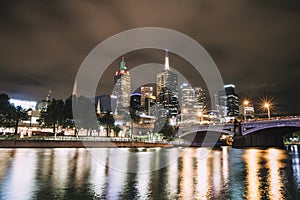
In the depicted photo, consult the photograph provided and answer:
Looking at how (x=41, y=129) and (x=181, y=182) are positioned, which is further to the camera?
(x=41, y=129)

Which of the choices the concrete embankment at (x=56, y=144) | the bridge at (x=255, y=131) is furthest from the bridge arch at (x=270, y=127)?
the concrete embankment at (x=56, y=144)

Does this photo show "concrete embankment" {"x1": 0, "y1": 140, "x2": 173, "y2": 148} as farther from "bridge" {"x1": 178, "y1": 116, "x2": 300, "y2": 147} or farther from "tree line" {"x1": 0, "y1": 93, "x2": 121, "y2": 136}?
"bridge" {"x1": 178, "y1": 116, "x2": 300, "y2": 147}

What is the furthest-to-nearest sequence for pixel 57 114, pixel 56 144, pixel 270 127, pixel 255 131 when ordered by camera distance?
pixel 255 131, pixel 270 127, pixel 57 114, pixel 56 144

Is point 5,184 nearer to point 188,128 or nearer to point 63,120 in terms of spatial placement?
point 63,120

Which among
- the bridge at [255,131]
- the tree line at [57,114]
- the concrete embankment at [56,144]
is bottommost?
the concrete embankment at [56,144]

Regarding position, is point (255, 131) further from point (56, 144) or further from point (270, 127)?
point (56, 144)

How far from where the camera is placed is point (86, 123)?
85375 mm

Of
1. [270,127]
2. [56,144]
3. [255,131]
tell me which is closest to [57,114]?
[56,144]

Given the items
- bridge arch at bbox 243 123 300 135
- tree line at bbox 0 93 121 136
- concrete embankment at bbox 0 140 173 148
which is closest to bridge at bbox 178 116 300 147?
bridge arch at bbox 243 123 300 135

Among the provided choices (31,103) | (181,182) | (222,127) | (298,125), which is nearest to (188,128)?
(222,127)

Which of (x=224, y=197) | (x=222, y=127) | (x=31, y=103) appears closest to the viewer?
(x=224, y=197)

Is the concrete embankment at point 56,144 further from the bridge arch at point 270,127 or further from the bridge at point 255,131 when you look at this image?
the bridge arch at point 270,127

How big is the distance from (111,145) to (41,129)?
40.8 m

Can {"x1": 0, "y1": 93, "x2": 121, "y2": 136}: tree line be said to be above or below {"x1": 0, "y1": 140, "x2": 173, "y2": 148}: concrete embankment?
above
